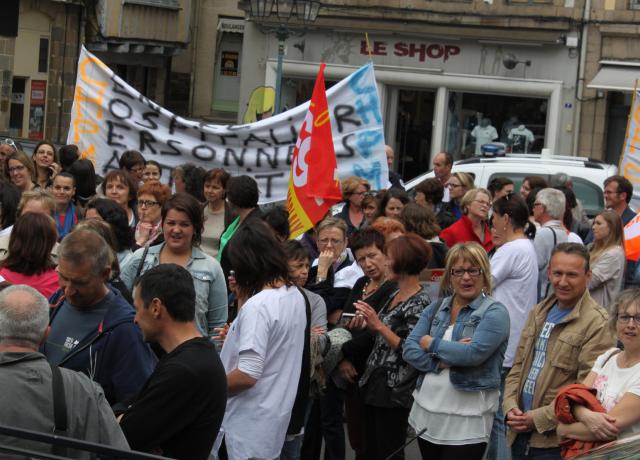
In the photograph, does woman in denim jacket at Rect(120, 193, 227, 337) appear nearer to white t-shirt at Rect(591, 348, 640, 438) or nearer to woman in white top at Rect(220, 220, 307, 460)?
woman in white top at Rect(220, 220, 307, 460)

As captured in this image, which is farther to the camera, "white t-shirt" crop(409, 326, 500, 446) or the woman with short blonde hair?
the woman with short blonde hair

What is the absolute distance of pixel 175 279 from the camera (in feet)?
16.5

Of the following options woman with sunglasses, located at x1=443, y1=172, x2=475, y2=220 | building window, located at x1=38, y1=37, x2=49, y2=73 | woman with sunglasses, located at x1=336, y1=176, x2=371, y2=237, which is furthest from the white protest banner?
building window, located at x1=38, y1=37, x2=49, y2=73

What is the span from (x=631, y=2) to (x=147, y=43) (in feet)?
42.0

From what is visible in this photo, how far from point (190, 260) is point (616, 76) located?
17945 millimetres

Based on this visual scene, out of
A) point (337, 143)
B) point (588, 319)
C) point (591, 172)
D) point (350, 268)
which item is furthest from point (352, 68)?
point (588, 319)

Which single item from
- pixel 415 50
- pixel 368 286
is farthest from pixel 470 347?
pixel 415 50

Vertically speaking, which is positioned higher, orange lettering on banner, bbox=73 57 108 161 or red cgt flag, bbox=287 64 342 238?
orange lettering on banner, bbox=73 57 108 161

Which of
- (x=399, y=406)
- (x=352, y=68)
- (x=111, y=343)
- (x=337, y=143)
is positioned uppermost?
(x=352, y=68)

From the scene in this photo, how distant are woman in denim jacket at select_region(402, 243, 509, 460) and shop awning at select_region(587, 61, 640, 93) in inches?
680

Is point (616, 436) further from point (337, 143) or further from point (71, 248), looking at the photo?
point (337, 143)

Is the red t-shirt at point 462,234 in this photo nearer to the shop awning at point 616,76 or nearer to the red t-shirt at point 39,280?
the red t-shirt at point 39,280

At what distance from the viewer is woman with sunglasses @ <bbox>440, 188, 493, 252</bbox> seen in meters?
9.72

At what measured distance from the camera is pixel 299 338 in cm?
600
